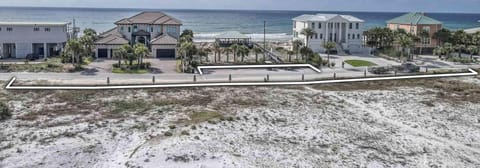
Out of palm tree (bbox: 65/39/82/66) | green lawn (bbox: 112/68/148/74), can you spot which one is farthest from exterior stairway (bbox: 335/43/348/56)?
palm tree (bbox: 65/39/82/66)

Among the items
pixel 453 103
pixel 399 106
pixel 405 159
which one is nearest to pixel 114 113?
pixel 405 159

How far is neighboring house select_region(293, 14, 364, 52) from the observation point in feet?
216

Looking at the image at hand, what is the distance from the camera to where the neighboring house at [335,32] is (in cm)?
6575

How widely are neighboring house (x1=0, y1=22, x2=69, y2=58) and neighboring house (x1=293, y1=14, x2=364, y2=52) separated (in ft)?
111

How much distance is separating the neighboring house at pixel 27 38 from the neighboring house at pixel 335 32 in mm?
33703

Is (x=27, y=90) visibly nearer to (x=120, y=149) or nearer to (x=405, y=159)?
(x=120, y=149)

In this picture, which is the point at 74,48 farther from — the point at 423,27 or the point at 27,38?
the point at 423,27

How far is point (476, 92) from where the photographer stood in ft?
126

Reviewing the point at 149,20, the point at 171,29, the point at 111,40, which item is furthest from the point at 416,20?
the point at 111,40

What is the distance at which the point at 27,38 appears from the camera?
178 ft

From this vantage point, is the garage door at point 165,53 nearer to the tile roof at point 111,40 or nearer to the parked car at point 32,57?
the tile roof at point 111,40

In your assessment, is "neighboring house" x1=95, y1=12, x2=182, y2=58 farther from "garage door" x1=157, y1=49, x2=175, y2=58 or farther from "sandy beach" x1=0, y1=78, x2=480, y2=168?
"sandy beach" x1=0, y1=78, x2=480, y2=168

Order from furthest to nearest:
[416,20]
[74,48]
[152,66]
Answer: [416,20]
[152,66]
[74,48]

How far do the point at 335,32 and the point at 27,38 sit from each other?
41.0 meters
